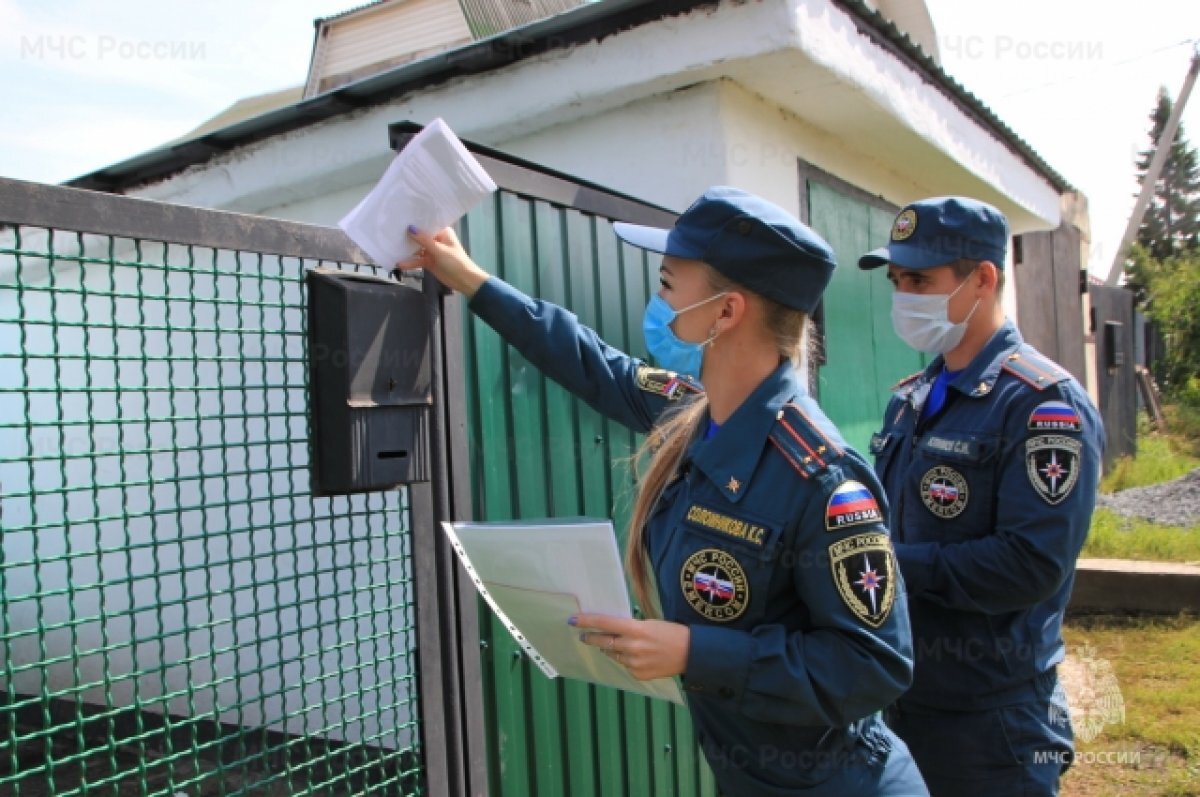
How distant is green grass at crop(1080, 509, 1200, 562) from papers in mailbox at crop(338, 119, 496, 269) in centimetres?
759

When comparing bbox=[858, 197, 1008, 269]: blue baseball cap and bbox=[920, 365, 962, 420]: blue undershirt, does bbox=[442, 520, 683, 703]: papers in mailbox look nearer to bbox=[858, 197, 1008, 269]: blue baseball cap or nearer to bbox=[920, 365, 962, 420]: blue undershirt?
bbox=[920, 365, 962, 420]: blue undershirt

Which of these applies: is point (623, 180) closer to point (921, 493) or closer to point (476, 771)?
point (921, 493)

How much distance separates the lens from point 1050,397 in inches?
87.0

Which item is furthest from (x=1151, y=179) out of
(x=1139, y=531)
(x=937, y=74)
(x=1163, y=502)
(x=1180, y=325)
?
(x=937, y=74)

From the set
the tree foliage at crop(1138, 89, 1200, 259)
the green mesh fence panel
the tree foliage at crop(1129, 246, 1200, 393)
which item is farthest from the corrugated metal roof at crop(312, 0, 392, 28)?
the tree foliage at crop(1138, 89, 1200, 259)

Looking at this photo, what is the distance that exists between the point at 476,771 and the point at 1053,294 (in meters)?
10.2

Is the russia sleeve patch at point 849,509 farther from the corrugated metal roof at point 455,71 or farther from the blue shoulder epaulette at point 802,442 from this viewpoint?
the corrugated metal roof at point 455,71

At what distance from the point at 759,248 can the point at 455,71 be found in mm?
2801

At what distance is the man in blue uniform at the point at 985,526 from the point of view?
214 centimetres

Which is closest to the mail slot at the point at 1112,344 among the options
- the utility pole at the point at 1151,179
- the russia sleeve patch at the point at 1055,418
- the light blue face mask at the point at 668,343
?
the utility pole at the point at 1151,179

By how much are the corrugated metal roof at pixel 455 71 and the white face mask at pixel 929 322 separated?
1.70 meters

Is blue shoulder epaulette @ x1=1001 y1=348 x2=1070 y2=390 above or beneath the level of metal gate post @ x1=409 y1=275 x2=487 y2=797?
above

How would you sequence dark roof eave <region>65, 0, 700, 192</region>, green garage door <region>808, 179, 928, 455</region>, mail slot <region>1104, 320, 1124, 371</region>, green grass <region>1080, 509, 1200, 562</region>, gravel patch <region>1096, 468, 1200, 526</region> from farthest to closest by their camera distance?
1. mail slot <region>1104, 320, 1124, 371</region>
2. gravel patch <region>1096, 468, 1200, 526</region>
3. green grass <region>1080, 509, 1200, 562</region>
4. green garage door <region>808, 179, 928, 455</region>
5. dark roof eave <region>65, 0, 700, 192</region>

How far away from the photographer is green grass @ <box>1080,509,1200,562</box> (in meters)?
7.99
